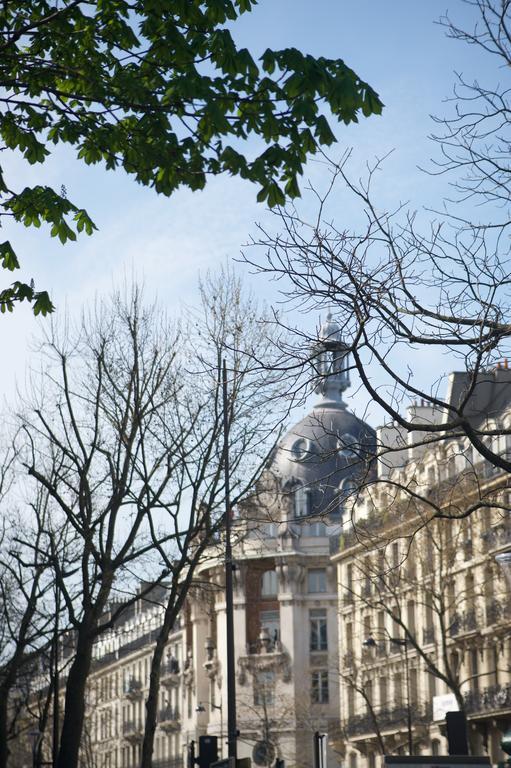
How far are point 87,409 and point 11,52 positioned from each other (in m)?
16.5

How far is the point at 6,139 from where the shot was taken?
39.7 ft

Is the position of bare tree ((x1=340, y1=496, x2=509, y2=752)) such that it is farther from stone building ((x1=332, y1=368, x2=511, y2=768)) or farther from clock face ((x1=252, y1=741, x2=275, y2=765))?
clock face ((x1=252, y1=741, x2=275, y2=765))

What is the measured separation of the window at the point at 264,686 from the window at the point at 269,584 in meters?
7.42

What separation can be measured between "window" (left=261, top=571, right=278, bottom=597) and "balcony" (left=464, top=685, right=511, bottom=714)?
49543mm

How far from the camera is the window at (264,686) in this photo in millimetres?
100500

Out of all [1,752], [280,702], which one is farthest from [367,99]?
[280,702]

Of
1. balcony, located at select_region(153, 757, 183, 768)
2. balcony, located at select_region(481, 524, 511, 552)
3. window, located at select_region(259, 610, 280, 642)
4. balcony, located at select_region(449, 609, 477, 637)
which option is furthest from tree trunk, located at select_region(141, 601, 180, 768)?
balcony, located at select_region(153, 757, 183, 768)

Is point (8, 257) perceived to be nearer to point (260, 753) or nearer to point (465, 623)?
point (465, 623)

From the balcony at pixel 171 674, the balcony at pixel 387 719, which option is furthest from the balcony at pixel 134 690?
the balcony at pixel 387 719

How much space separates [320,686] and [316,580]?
920cm

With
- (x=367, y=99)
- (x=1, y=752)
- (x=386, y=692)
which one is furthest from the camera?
(x=386, y=692)

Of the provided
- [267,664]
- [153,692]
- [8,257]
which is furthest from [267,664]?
[8,257]

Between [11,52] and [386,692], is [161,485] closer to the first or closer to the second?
[11,52]

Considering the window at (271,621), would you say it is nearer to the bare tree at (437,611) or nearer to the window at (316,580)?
the window at (316,580)
